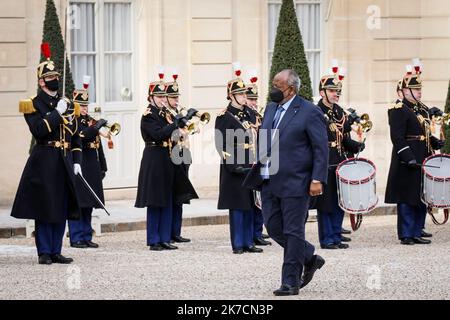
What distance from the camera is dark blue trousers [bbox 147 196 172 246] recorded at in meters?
16.5

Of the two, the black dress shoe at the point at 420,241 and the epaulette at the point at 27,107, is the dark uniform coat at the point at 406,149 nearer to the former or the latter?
the black dress shoe at the point at 420,241

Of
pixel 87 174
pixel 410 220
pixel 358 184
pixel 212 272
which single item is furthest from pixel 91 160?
pixel 410 220

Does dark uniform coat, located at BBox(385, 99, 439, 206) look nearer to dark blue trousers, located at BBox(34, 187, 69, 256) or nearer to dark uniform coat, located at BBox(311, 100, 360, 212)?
dark uniform coat, located at BBox(311, 100, 360, 212)

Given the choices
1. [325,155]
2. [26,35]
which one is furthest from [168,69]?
[325,155]

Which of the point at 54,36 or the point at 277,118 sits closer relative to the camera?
the point at 277,118

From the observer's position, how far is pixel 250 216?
1633 cm

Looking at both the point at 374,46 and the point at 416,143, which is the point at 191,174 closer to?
the point at 374,46

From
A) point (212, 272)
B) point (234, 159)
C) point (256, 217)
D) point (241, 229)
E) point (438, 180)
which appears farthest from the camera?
point (256, 217)

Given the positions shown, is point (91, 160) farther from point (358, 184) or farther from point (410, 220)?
point (410, 220)

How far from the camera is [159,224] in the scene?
655 inches

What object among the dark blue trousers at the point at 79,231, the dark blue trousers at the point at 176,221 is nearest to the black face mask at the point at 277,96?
the dark blue trousers at the point at 79,231

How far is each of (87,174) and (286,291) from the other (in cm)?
528

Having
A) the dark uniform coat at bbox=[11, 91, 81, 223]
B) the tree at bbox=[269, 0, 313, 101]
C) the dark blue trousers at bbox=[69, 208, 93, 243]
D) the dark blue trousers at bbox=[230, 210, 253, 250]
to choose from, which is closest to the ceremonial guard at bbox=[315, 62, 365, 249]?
the dark blue trousers at bbox=[230, 210, 253, 250]

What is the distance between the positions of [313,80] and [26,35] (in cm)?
494
